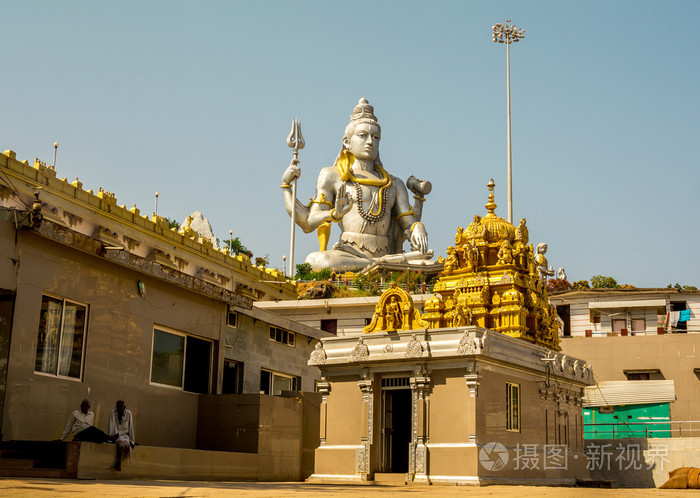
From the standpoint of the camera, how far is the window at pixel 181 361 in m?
22.9

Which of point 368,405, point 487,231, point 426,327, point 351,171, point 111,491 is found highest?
point 351,171

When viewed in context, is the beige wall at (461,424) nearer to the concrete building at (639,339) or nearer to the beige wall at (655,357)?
the concrete building at (639,339)

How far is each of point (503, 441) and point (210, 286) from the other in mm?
8480

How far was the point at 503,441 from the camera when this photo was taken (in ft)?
74.7

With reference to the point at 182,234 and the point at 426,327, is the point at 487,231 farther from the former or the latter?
the point at 182,234

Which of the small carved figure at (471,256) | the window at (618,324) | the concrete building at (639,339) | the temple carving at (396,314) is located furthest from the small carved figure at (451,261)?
the window at (618,324)

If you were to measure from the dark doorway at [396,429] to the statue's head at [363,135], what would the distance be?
139 feet

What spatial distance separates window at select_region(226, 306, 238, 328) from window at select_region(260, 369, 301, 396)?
223 centimetres

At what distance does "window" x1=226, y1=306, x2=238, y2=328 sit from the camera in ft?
Result: 84.9

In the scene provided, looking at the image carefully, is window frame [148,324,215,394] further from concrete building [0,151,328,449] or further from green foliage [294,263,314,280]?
green foliage [294,263,314,280]

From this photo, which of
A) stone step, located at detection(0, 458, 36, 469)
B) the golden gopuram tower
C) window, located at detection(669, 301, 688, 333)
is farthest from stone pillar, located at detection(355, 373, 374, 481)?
window, located at detection(669, 301, 688, 333)

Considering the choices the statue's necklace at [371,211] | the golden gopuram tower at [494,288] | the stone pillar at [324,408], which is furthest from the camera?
the statue's necklace at [371,211]

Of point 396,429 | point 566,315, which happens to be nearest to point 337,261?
point 566,315

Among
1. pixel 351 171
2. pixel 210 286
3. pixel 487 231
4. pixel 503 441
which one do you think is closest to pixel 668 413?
pixel 487 231
